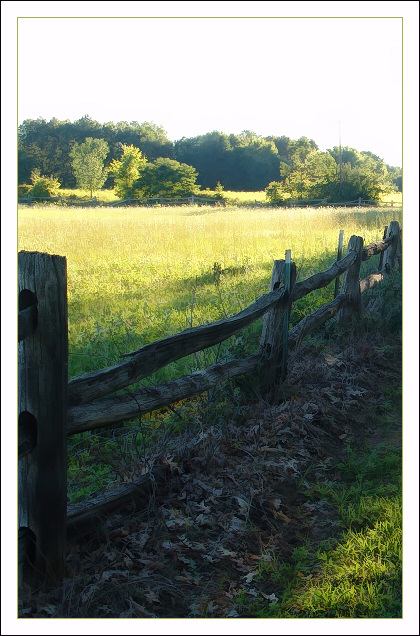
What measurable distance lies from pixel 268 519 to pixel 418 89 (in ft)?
8.06

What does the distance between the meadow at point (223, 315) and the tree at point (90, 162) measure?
3.72ft

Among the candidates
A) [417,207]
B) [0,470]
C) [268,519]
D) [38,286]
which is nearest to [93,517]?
[0,470]

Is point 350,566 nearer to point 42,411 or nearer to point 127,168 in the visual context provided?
point 42,411

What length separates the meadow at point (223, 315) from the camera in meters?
2.56

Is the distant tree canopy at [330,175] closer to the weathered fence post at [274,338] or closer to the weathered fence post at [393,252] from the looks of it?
the weathered fence post at [393,252]

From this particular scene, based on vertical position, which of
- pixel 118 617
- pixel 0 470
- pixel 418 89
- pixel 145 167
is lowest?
pixel 118 617

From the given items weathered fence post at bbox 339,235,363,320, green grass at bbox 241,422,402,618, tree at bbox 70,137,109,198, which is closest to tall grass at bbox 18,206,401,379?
weathered fence post at bbox 339,235,363,320

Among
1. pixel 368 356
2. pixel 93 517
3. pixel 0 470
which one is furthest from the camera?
pixel 368 356

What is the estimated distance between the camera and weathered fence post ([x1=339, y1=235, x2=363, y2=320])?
6.77 meters

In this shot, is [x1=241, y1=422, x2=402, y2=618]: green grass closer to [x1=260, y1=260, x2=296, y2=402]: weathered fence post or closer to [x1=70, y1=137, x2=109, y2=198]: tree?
[x1=260, y1=260, x2=296, y2=402]: weathered fence post

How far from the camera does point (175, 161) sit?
6.34m

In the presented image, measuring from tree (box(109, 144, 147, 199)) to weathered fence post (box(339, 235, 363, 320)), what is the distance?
2848 mm

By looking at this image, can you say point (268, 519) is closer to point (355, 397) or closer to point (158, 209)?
point (355, 397)

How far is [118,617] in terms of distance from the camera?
227 centimetres
